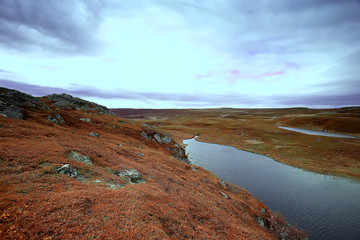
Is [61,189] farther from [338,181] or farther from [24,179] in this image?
[338,181]

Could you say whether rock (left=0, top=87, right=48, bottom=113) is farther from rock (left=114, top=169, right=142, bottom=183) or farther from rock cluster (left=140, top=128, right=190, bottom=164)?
rock (left=114, top=169, right=142, bottom=183)

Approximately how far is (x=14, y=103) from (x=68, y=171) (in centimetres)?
3419

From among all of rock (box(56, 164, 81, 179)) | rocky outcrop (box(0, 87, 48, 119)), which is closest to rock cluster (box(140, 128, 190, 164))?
rocky outcrop (box(0, 87, 48, 119))

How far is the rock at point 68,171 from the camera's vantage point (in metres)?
14.1

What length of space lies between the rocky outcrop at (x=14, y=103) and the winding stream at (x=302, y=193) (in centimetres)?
4618

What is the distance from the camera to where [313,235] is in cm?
2227

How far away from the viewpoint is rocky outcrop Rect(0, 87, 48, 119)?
Answer: 28166 millimetres

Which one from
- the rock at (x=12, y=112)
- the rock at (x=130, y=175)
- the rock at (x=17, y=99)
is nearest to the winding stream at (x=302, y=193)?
the rock at (x=130, y=175)

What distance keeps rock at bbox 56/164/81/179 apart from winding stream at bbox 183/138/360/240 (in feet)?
104

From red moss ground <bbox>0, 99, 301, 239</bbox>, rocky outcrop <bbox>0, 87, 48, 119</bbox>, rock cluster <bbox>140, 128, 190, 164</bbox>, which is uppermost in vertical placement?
rocky outcrop <bbox>0, 87, 48, 119</bbox>

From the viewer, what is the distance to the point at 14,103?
34.3 meters

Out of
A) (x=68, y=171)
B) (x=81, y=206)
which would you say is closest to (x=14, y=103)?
(x=68, y=171)

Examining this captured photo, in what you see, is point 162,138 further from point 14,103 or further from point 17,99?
point 17,99

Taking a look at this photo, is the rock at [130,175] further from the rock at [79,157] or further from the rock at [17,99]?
Answer: the rock at [17,99]
